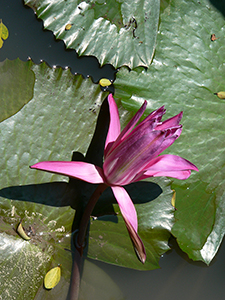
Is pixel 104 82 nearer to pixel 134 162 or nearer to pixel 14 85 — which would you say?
pixel 14 85

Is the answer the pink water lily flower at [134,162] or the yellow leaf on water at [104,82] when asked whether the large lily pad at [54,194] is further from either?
the yellow leaf on water at [104,82]

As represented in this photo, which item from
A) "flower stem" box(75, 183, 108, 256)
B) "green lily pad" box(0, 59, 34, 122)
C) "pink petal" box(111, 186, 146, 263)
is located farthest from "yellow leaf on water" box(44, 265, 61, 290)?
"green lily pad" box(0, 59, 34, 122)

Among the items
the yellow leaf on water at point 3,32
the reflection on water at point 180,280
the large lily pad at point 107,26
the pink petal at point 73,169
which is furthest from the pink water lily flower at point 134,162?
the yellow leaf on water at point 3,32

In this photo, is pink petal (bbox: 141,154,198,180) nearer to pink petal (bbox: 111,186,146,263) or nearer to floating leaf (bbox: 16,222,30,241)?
pink petal (bbox: 111,186,146,263)

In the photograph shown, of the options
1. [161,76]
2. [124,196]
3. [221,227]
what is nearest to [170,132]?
[124,196]

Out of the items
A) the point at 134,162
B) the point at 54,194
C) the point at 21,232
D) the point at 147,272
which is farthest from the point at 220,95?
the point at 21,232
